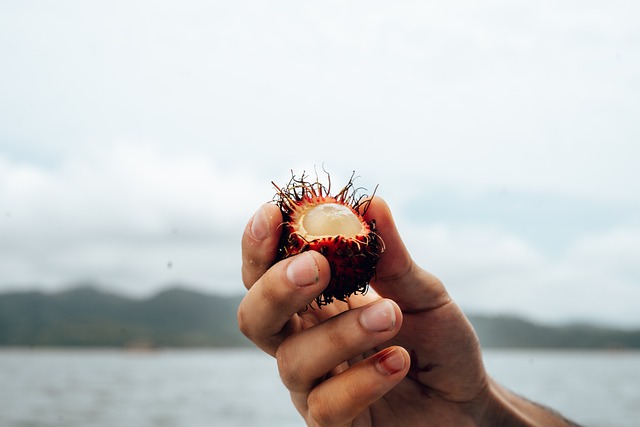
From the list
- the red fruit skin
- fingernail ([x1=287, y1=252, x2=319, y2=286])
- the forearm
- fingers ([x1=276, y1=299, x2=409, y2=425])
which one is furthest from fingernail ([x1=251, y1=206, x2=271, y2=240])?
the forearm

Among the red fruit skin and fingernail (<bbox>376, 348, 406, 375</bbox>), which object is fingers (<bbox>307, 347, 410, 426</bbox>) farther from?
the red fruit skin

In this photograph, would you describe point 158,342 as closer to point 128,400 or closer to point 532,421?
point 128,400

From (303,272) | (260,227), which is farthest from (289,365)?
(260,227)

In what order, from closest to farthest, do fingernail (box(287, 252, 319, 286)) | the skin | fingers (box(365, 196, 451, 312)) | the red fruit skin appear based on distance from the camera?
fingernail (box(287, 252, 319, 286)), the skin, the red fruit skin, fingers (box(365, 196, 451, 312))

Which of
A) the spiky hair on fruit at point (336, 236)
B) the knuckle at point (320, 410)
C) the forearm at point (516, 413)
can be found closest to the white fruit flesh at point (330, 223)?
the spiky hair on fruit at point (336, 236)

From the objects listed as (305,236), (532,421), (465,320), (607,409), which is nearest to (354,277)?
(305,236)

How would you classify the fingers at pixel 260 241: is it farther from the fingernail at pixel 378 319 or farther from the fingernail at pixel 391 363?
the fingernail at pixel 391 363
